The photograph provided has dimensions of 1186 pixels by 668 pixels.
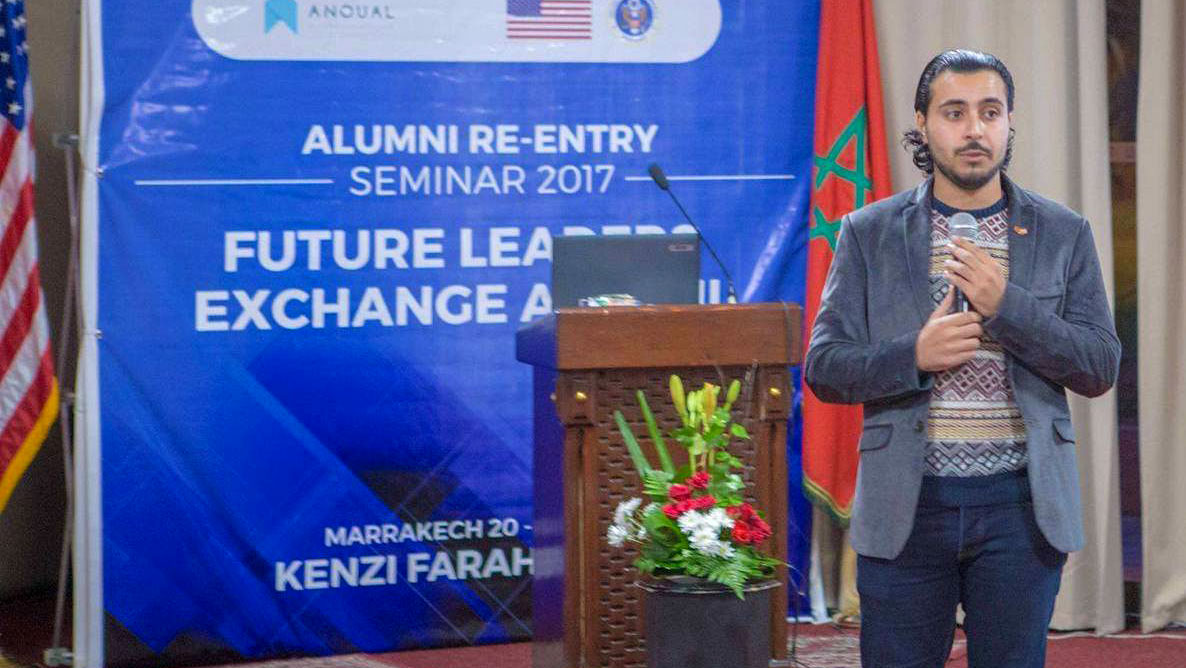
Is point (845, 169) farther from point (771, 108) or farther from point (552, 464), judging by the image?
point (552, 464)

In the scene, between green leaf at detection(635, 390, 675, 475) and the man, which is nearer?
the man

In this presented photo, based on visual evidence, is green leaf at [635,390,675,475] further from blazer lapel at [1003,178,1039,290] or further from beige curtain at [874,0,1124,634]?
beige curtain at [874,0,1124,634]

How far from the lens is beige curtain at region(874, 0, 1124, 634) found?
504 centimetres

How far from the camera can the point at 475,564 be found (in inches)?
195

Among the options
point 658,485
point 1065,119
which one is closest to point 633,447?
point 658,485

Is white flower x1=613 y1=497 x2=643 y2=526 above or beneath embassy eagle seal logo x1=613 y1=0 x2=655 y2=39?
beneath

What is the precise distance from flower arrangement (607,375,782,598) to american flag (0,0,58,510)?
234 centimetres

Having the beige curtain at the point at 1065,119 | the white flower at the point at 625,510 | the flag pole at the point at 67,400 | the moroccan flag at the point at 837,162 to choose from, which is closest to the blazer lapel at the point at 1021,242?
the white flower at the point at 625,510

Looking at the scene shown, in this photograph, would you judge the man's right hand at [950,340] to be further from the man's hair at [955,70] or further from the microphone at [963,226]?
the man's hair at [955,70]

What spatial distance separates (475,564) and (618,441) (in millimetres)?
1860

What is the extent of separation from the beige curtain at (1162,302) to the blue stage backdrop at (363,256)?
4.10 ft

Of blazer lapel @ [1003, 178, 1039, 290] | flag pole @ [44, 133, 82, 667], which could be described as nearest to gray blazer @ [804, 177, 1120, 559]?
blazer lapel @ [1003, 178, 1039, 290]

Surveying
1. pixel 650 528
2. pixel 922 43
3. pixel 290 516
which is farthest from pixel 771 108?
pixel 650 528

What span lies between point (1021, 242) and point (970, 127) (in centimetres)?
21
